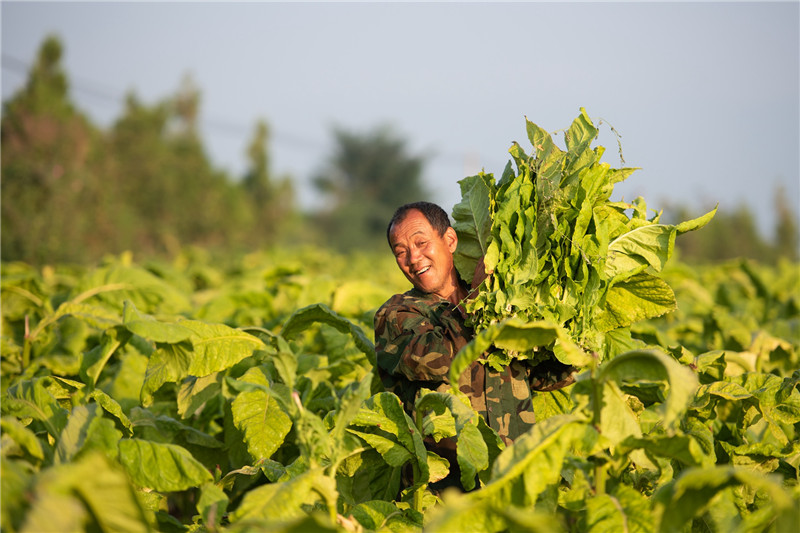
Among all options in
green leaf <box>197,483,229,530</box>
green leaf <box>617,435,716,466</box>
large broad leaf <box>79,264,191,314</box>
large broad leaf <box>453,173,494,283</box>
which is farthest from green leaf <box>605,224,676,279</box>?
large broad leaf <box>79,264,191,314</box>

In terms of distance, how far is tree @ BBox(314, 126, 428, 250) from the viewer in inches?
2130

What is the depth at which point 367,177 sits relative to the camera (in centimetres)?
5762

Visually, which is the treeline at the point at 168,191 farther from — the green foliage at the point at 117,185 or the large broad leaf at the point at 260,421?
the large broad leaf at the point at 260,421

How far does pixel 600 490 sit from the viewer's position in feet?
5.32

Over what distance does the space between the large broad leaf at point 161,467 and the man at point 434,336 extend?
0.72 m

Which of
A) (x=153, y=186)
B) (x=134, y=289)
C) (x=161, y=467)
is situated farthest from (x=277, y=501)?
(x=153, y=186)

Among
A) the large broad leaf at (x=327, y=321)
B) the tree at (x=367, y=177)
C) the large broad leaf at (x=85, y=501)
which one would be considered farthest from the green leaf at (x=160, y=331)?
the tree at (x=367, y=177)

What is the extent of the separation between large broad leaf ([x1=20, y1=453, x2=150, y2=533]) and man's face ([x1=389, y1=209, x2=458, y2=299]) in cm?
133

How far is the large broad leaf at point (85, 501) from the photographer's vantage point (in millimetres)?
1192

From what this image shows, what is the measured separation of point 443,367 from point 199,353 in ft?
2.34

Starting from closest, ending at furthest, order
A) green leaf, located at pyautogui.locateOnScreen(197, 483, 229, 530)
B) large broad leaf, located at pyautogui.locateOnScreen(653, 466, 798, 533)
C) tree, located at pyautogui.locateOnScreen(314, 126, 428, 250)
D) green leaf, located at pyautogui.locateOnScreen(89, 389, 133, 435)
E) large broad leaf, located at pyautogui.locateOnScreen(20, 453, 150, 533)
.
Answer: large broad leaf, located at pyautogui.locateOnScreen(20, 453, 150, 533)
large broad leaf, located at pyautogui.locateOnScreen(653, 466, 798, 533)
green leaf, located at pyautogui.locateOnScreen(197, 483, 229, 530)
green leaf, located at pyautogui.locateOnScreen(89, 389, 133, 435)
tree, located at pyautogui.locateOnScreen(314, 126, 428, 250)

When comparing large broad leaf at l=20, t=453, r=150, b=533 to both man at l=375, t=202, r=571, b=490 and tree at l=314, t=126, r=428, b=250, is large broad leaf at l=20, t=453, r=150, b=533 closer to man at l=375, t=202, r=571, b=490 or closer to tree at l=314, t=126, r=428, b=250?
man at l=375, t=202, r=571, b=490

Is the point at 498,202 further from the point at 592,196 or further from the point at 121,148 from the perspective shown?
the point at 121,148

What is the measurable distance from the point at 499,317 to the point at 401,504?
0.53 m
